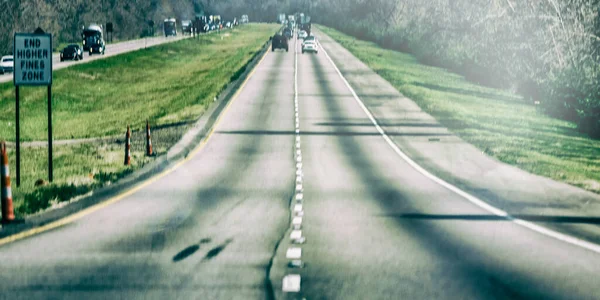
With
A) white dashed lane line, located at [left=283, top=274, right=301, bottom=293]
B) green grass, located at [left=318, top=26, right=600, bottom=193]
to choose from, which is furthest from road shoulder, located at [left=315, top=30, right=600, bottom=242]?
white dashed lane line, located at [left=283, top=274, right=301, bottom=293]

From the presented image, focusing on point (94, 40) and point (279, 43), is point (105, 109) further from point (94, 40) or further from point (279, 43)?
point (279, 43)

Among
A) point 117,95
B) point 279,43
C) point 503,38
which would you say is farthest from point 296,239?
point 279,43

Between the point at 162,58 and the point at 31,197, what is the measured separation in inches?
3045

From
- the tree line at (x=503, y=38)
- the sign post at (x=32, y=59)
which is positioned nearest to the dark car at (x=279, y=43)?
the tree line at (x=503, y=38)

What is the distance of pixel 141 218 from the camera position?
14797 millimetres

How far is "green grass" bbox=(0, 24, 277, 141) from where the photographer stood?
42875 millimetres

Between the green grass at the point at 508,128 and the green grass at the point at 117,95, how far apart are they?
11193 mm

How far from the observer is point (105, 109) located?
175ft

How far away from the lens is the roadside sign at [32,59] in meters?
18.4

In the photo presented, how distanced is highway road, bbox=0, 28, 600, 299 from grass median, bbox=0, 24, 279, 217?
1.75 m

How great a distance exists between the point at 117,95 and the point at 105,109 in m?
6.71

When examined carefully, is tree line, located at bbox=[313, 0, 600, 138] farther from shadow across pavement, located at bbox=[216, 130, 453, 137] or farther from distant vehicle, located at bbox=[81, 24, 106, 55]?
distant vehicle, located at bbox=[81, 24, 106, 55]

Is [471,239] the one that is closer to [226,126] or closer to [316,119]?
[226,126]

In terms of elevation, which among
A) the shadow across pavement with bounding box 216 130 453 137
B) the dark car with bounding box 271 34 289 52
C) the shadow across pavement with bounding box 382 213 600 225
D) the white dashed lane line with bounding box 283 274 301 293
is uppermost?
the white dashed lane line with bounding box 283 274 301 293
